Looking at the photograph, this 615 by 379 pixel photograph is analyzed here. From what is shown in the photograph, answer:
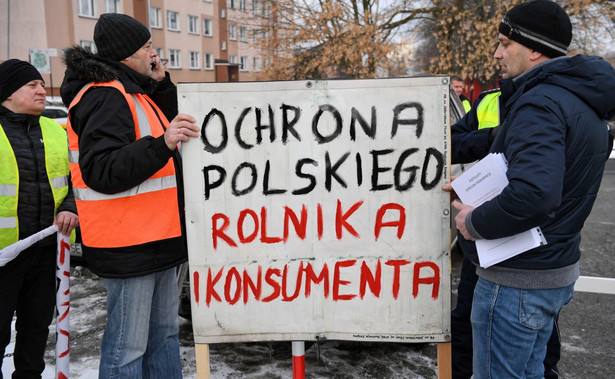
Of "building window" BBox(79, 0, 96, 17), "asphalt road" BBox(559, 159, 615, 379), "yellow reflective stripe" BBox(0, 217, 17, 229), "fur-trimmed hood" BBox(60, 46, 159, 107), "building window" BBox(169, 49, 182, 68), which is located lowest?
"asphalt road" BBox(559, 159, 615, 379)

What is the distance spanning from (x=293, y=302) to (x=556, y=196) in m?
1.20

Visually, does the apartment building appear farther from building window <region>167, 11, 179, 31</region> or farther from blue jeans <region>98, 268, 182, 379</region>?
blue jeans <region>98, 268, 182, 379</region>

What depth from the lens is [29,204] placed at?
115 inches

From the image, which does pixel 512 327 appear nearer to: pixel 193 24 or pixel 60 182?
pixel 60 182

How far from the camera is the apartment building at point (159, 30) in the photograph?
23766mm

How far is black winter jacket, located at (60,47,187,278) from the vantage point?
7.09ft

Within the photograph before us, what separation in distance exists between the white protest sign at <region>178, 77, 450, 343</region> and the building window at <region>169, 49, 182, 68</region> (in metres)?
38.8

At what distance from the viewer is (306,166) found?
236cm

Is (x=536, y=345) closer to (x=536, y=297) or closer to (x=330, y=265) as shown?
(x=536, y=297)

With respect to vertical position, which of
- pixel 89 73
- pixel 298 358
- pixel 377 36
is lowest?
pixel 298 358

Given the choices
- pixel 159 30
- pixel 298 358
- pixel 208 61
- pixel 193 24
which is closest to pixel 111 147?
pixel 298 358

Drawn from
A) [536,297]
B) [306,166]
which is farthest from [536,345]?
[306,166]

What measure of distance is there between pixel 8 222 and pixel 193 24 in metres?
41.5

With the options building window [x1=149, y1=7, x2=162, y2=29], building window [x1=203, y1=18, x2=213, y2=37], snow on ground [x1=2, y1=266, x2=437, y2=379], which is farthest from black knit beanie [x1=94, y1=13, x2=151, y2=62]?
building window [x1=203, y1=18, x2=213, y2=37]
